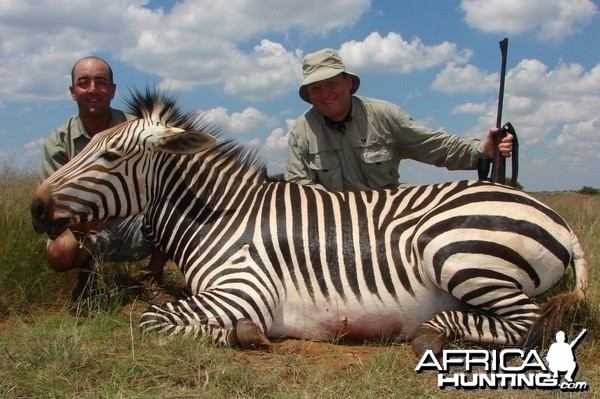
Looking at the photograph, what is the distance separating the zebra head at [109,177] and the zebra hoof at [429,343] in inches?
69.9

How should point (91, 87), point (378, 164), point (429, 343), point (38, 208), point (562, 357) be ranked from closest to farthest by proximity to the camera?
point (562, 357), point (429, 343), point (38, 208), point (91, 87), point (378, 164)

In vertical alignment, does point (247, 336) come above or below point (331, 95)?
below

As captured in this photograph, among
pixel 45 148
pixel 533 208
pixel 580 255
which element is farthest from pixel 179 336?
pixel 45 148

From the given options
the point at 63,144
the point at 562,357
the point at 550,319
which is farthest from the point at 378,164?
the point at 63,144

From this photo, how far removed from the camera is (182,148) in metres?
3.78

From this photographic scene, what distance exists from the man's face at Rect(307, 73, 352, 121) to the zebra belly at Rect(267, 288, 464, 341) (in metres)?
2.31

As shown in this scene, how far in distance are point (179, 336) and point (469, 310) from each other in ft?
5.70

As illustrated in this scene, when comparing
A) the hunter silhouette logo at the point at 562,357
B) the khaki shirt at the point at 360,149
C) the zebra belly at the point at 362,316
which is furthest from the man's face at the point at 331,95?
the hunter silhouette logo at the point at 562,357

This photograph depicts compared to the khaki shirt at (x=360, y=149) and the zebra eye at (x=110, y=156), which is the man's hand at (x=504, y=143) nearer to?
the khaki shirt at (x=360, y=149)

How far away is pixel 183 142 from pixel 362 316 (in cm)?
163

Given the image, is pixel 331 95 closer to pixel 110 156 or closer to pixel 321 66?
pixel 321 66

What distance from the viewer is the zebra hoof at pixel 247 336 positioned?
327 centimetres

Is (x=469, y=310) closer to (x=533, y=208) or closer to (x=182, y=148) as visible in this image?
(x=533, y=208)

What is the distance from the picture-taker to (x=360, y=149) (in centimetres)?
544
